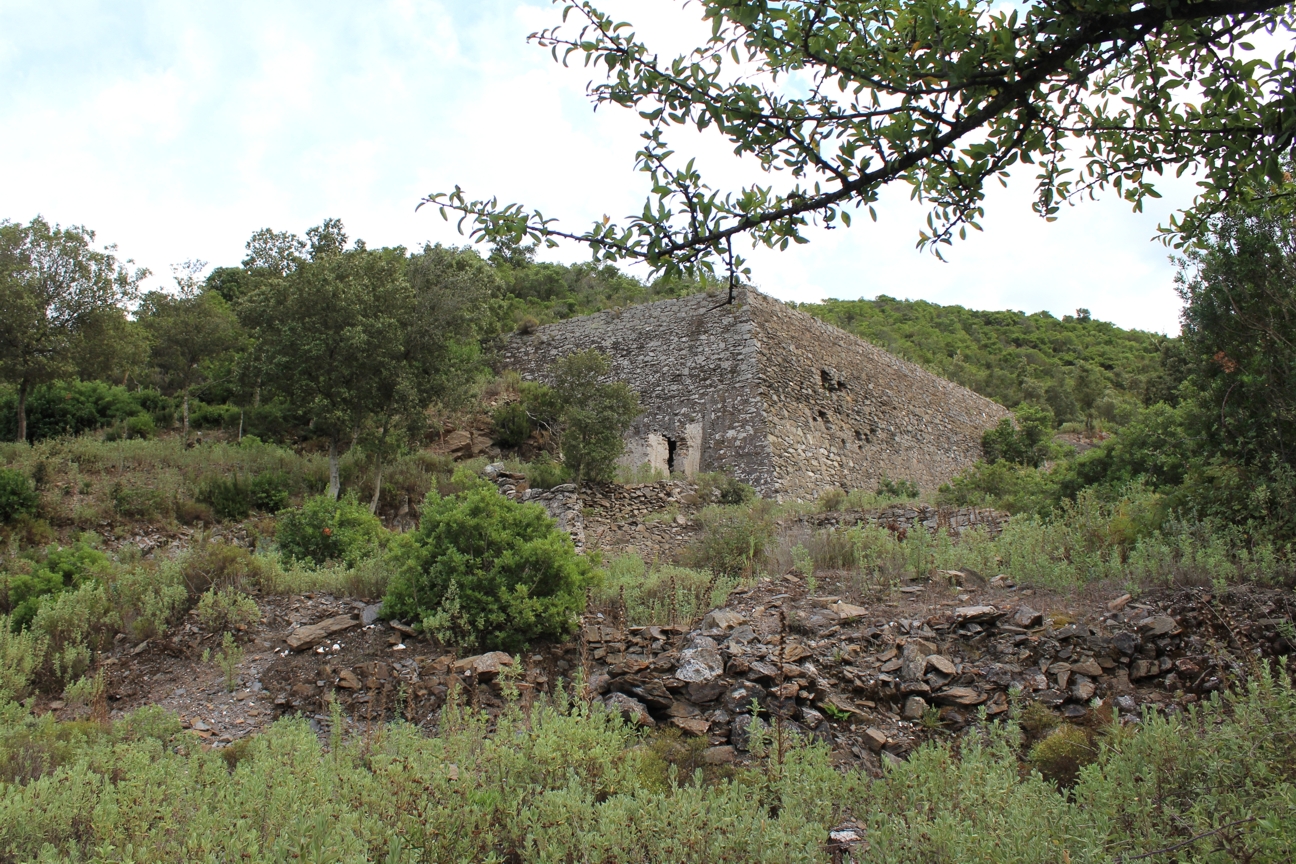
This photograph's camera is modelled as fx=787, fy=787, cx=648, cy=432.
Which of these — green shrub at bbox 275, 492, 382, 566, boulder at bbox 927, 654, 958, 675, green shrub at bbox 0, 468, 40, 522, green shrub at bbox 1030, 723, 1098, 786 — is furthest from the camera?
green shrub at bbox 0, 468, 40, 522

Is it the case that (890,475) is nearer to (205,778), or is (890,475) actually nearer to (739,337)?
(739,337)

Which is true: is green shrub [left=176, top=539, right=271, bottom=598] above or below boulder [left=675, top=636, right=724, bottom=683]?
above

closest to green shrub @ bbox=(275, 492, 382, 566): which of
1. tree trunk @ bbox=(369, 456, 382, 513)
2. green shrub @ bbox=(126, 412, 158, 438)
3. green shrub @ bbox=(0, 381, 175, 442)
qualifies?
tree trunk @ bbox=(369, 456, 382, 513)

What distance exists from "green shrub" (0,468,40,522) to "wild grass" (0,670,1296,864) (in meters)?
9.40

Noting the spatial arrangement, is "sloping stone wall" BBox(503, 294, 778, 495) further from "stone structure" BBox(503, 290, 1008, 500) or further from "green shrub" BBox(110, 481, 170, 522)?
"green shrub" BBox(110, 481, 170, 522)

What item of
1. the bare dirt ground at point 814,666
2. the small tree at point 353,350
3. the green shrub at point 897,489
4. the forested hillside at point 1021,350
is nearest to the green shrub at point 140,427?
the small tree at point 353,350

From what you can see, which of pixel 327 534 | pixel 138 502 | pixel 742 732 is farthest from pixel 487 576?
pixel 138 502

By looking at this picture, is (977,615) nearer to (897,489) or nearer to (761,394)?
(761,394)

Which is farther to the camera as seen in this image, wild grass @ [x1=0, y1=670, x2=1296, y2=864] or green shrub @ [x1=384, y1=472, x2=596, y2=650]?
green shrub @ [x1=384, y1=472, x2=596, y2=650]

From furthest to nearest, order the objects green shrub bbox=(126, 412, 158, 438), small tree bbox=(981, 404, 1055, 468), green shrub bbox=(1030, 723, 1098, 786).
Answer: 1. small tree bbox=(981, 404, 1055, 468)
2. green shrub bbox=(126, 412, 158, 438)
3. green shrub bbox=(1030, 723, 1098, 786)

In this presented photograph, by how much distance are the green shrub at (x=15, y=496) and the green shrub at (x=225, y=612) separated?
6577 mm

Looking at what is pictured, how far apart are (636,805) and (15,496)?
38.8 feet

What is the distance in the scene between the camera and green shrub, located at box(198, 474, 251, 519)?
12.6 m

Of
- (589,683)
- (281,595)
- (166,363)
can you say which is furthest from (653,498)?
(166,363)
